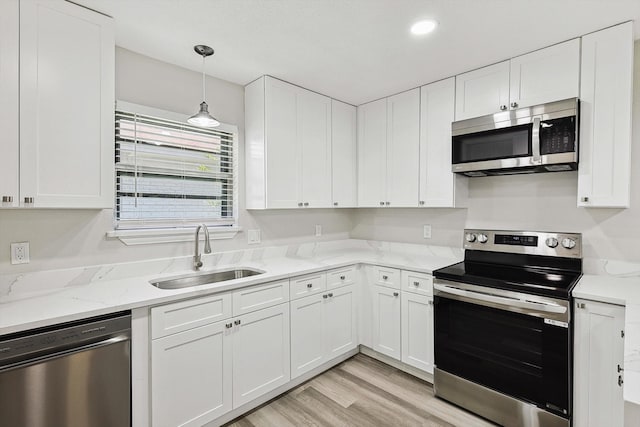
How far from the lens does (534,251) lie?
7.98 ft

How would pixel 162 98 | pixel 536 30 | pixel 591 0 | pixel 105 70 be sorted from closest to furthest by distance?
1. pixel 591 0
2. pixel 105 70
3. pixel 536 30
4. pixel 162 98

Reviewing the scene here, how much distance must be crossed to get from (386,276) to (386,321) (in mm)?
402

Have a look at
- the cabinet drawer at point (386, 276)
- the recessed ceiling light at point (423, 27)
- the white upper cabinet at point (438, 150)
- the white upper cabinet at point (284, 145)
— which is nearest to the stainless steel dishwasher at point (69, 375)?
the white upper cabinet at point (284, 145)

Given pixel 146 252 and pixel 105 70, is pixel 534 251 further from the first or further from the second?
pixel 105 70

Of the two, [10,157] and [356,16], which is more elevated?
[356,16]

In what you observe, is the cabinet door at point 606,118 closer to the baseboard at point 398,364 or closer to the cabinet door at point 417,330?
the cabinet door at point 417,330

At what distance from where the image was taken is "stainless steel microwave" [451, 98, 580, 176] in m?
2.08

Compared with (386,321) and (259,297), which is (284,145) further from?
(386,321)

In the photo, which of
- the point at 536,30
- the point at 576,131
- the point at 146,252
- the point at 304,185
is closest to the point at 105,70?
the point at 146,252

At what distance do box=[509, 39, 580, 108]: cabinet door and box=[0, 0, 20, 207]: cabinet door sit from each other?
Answer: 303 centimetres

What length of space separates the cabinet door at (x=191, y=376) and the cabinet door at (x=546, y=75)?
2632 mm

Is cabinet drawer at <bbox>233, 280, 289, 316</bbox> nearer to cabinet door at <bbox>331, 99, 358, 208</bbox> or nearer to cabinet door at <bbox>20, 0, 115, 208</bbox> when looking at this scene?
cabinet door at <bbox>20, 0, 115, 208</bbox>

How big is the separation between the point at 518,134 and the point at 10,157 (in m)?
3.05

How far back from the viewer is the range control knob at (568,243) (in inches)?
89.1
